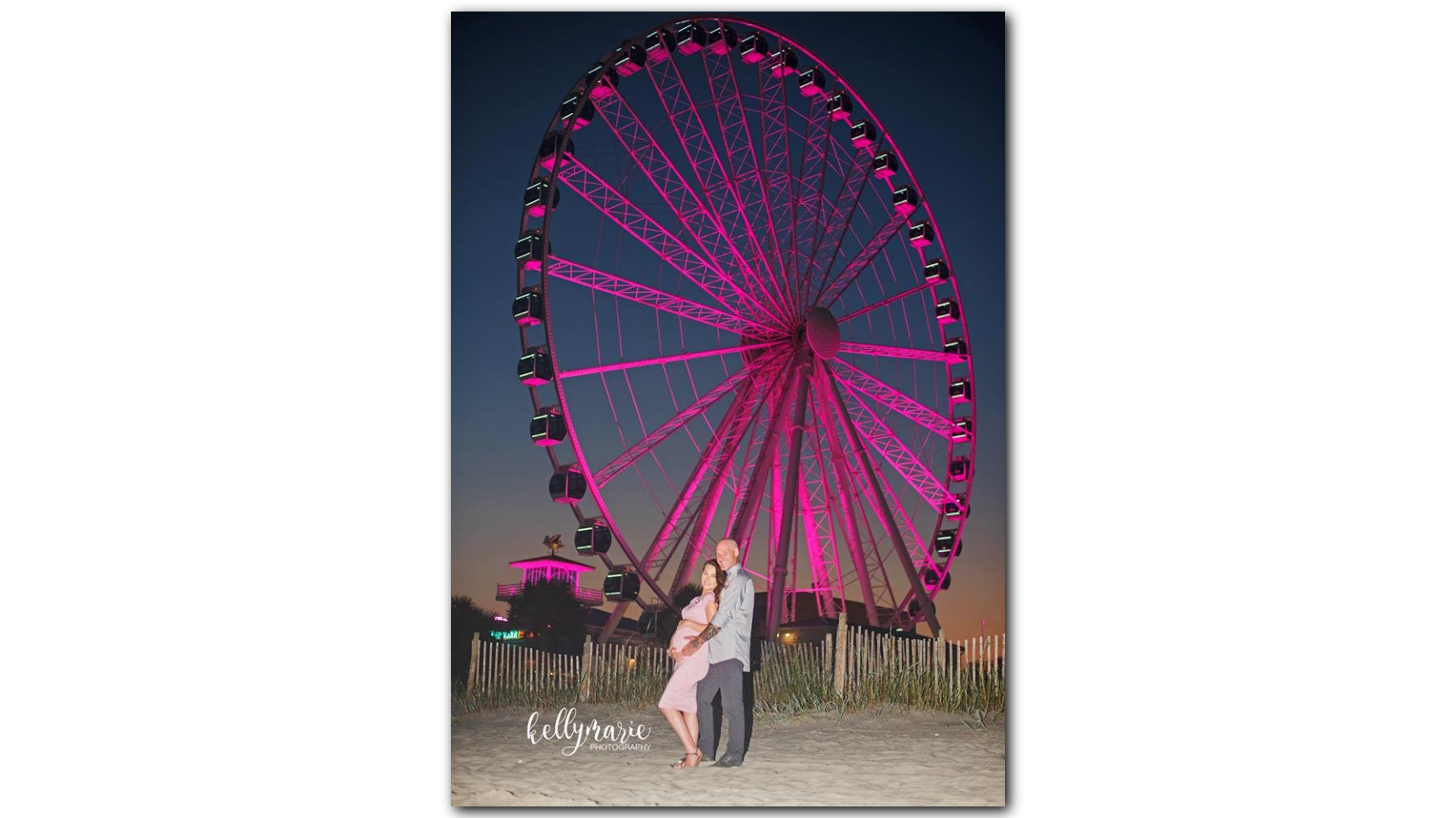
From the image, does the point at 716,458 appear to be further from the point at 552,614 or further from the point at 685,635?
the point at 685,635

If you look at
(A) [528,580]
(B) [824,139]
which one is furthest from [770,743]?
(B) [824,139]

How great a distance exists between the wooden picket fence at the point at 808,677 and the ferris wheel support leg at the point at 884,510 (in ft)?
12.1

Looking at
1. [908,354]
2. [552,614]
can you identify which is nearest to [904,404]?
[908,354]

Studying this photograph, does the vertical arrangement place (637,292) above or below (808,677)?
above

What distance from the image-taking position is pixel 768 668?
12.3m

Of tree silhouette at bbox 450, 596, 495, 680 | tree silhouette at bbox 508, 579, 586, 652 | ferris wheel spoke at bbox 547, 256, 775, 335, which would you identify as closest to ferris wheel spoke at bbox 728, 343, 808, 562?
ferris wheel spoke at bbox 547, 256, 775, 335

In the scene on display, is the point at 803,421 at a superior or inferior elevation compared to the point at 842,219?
inferior

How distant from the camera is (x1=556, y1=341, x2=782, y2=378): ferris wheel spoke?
44.7ft

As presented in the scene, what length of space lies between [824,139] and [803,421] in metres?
3.76

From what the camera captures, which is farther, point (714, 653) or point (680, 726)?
point (680, 726)

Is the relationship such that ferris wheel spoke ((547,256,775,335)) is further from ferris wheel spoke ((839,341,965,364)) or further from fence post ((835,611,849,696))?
fence post ((835,611,849,696))

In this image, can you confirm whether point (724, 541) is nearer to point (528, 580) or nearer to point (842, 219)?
point (528, 580)

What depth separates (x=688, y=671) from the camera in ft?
30.0

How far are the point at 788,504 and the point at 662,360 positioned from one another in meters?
2.38
